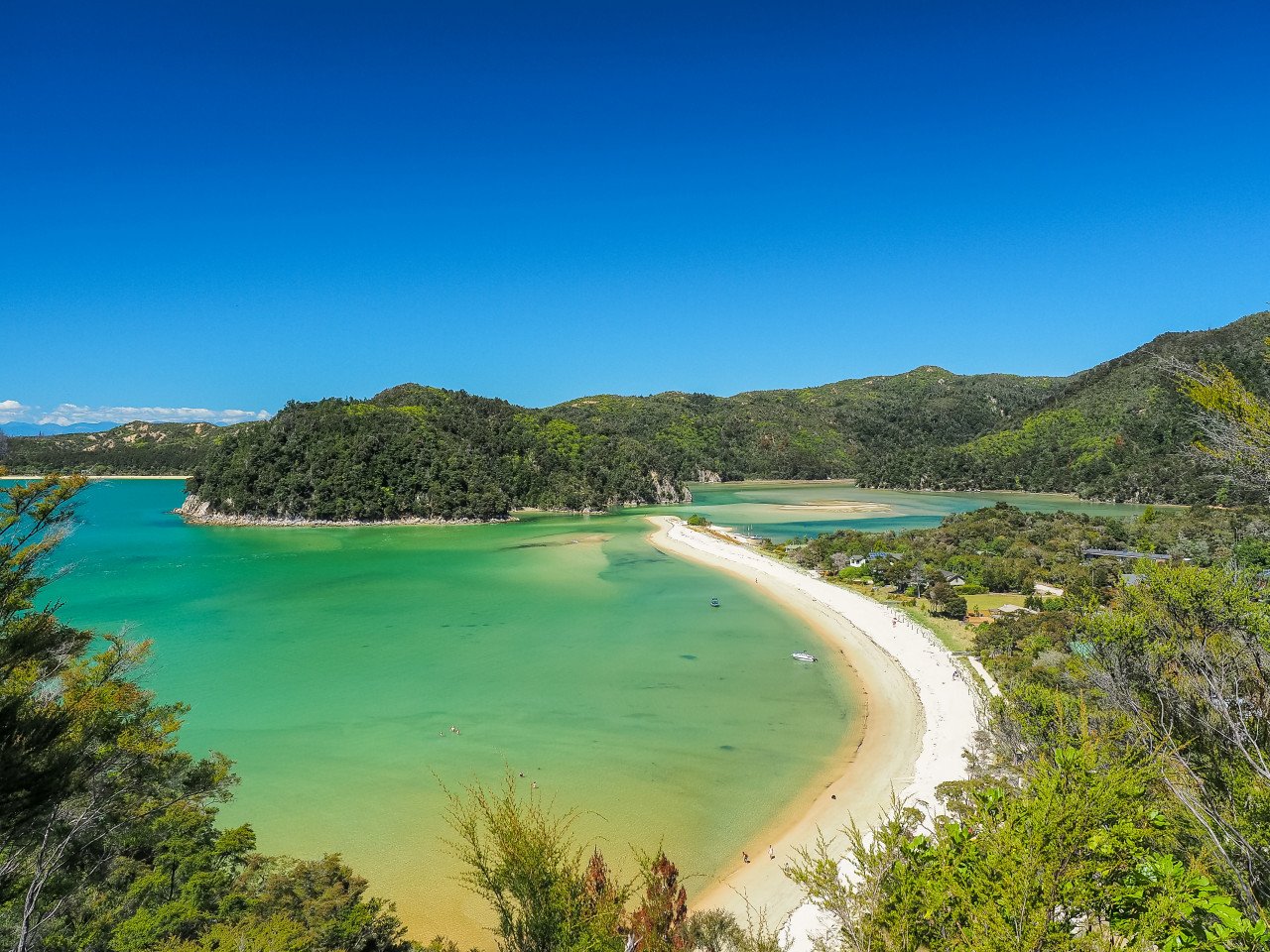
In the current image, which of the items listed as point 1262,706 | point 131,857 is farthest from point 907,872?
point 131,857

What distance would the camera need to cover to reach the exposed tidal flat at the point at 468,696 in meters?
13.0

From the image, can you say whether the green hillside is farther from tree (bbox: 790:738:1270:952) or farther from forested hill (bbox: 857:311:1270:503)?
forested hill (bbox: 857:311:1270:503)

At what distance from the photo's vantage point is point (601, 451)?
9700 centimetres

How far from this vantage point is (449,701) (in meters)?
19.8

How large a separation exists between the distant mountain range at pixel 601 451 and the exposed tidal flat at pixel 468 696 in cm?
3103

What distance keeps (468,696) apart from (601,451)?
77.5 m

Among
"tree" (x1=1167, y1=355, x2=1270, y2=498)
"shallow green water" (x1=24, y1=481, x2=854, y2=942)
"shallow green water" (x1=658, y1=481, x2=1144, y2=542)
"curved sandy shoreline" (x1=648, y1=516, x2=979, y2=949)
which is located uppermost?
"tree" (x1=1167, y1=355, x2=1270, y2=498)

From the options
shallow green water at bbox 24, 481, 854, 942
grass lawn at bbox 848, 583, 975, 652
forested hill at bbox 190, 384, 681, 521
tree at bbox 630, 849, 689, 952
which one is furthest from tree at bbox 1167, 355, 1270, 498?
forested hill at bbox 190, 384, 681, 521

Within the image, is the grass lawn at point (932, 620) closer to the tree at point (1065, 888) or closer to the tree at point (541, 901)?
the tree at point (1065, 888)

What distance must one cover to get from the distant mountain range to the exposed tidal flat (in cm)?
3103

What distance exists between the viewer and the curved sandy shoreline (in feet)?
36.0

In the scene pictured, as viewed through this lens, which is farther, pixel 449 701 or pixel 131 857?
pixel 449 701

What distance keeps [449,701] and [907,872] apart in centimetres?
1632

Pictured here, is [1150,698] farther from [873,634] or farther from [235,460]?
[235,460]
